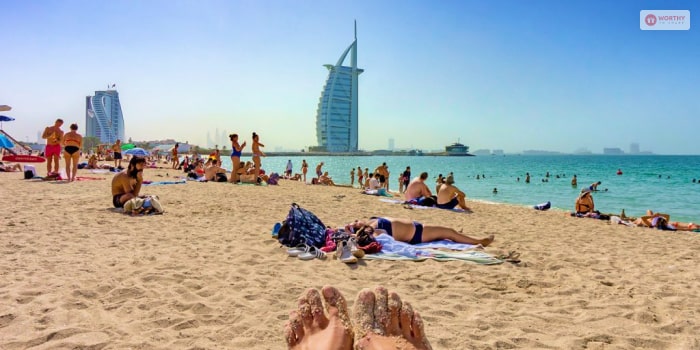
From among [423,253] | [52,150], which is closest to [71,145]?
[52,150]

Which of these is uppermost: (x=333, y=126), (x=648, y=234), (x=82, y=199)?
(x=333, y=126)

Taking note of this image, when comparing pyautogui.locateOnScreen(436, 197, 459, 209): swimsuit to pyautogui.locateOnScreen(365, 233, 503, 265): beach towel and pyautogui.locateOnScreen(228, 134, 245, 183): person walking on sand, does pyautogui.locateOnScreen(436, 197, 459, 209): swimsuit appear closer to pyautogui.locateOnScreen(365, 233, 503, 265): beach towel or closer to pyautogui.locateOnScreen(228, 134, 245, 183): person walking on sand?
pyautogui.locateOnScreen(365, 233, 503, 265): beach towel

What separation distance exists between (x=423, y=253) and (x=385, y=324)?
8.75 ft

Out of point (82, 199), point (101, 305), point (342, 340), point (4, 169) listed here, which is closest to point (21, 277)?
point (101, 305)

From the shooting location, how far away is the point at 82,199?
752 cm

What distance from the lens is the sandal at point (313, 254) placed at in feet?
13.8

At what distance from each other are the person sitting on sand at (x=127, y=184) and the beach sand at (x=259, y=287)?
564mm

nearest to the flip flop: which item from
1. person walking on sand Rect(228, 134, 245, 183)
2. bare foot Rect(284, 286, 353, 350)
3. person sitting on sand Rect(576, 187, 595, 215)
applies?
bare foot Rect(284, 286, 353, 350)

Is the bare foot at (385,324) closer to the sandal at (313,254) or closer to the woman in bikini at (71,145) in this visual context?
the sandal at (313,254)

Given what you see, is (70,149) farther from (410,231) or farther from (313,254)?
(410,231)

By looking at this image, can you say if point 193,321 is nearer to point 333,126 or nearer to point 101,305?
point 101,305

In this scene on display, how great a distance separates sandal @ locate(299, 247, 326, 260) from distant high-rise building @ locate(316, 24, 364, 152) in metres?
109

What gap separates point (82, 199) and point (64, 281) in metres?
5.26

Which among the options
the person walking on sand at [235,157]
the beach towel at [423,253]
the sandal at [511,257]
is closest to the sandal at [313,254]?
the beach towel at [423,253]
